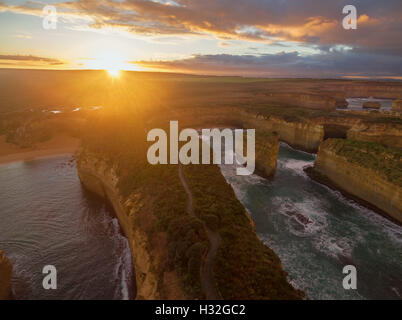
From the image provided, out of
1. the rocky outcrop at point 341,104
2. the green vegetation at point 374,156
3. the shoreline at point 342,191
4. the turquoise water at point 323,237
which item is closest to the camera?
the turquoise water at point 323,237

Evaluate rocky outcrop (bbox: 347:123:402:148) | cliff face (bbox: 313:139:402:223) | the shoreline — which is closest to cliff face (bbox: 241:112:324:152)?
rocky outcrop (bbox: 347:123:402:148)

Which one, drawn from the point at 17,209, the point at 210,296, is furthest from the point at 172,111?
the point at 210,296

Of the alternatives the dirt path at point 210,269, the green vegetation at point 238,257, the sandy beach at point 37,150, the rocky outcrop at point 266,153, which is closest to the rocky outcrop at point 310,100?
the rocky outcrop at point 266,153


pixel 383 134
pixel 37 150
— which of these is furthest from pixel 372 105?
pixel 37 150

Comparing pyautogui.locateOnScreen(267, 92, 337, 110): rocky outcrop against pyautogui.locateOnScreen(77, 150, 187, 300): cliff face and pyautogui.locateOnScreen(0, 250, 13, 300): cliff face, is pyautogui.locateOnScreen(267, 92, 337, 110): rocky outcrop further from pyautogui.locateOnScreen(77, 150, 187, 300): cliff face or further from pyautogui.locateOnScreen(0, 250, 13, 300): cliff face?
pyautogui.locateOnScreen(0, 250, 13, 300): cliff face

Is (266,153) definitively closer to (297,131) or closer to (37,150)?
(297,131)

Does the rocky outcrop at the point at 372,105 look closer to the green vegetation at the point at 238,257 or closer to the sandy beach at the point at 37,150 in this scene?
the green vegetation at the point at 238,257

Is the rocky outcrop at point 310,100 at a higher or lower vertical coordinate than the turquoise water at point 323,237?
higher
